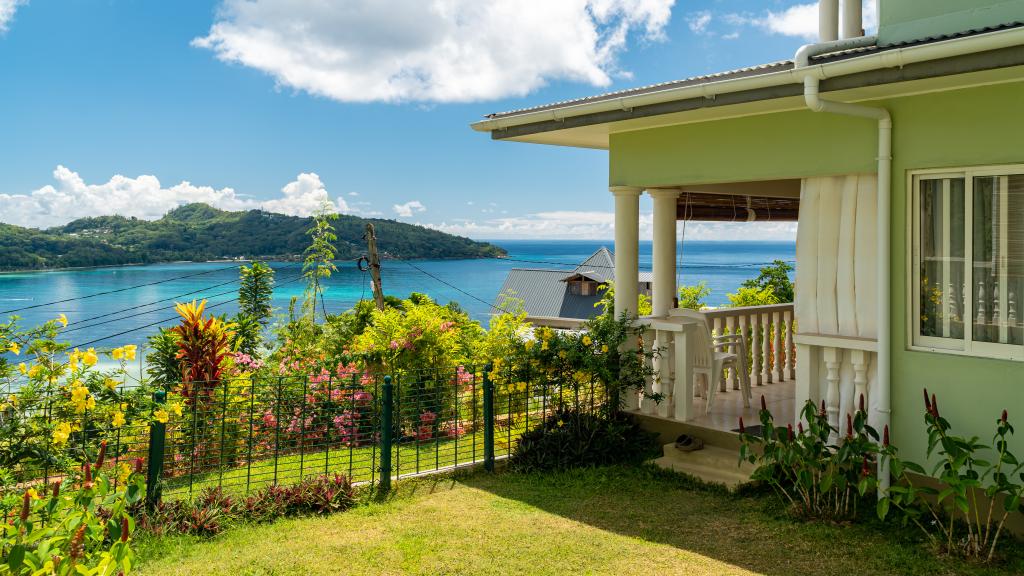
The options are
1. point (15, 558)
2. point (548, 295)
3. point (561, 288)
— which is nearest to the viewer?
point (15, 558)

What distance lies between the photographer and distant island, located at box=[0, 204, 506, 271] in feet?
167

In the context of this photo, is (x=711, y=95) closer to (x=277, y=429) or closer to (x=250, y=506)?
(x=277, y=429)

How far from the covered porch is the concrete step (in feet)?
0.91

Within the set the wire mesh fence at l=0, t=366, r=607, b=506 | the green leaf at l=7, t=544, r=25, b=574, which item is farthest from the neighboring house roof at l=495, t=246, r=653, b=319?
the green leaf at l=7, t=544, r=25, b=574

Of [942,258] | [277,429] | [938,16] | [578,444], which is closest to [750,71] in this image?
[938,16]

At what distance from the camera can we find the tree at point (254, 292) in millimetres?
14633

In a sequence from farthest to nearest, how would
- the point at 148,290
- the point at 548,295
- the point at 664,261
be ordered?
1. the point at 148,290
2. the point at 548,295
3. the point at 664,261

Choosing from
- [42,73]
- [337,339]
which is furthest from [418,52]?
[337,339]

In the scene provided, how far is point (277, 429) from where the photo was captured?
6.88m

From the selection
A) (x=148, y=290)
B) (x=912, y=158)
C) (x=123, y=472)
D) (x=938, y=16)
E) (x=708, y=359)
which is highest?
(x=938, y=16)

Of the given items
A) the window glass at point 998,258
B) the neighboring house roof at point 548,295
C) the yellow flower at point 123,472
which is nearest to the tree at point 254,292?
the yellow flower at point 123,472

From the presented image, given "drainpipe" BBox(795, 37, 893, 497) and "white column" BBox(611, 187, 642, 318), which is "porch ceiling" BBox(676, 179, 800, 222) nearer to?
"white column" BBox(611, 187, 642, 318)

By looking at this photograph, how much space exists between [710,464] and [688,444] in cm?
37

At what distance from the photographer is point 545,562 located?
5.51 meters
